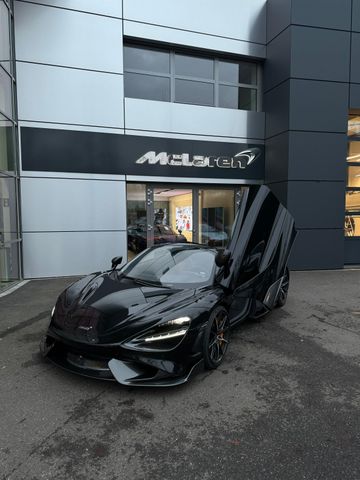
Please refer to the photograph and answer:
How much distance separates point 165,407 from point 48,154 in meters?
6.91

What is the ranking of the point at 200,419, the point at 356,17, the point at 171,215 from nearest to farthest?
the point at 200,419 → the point at 356,17 → the point at 171,215

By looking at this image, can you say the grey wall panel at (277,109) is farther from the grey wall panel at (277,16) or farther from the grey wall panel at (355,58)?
the grey wall panel at (355,58)

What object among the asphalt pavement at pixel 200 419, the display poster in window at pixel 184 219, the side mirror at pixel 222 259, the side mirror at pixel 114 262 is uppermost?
the display poster in window at pixel 184 219

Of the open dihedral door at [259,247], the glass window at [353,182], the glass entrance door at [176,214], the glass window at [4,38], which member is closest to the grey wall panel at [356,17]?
the glass window at [353,182]

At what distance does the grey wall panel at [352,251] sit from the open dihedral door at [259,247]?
17.3ft

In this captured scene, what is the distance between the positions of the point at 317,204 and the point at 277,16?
5130 mm

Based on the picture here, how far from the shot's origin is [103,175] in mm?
8430

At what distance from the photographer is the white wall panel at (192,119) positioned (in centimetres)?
870

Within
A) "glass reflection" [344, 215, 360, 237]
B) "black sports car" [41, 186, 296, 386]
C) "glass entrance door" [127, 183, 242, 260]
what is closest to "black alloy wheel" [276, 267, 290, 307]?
"black sports car" [41, 186, 296, 386]

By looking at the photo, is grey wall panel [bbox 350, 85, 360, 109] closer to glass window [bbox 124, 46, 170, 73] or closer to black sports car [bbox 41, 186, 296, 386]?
glass window [bbox 124, 46, 170, 73]

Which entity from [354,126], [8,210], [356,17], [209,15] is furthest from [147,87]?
[354,126]

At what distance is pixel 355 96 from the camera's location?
9.02 m

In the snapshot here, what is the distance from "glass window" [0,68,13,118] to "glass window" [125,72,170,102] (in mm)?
2840

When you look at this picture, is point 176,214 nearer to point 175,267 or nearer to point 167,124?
point 167,124
